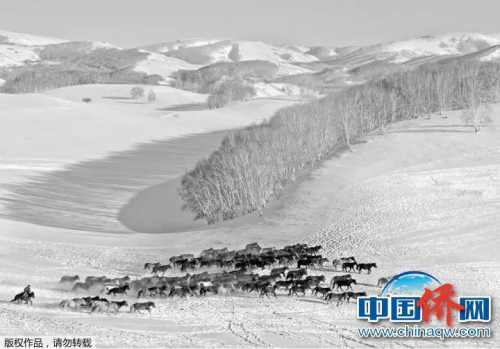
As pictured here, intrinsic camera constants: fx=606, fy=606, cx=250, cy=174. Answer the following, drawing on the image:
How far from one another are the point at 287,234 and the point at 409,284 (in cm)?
1638

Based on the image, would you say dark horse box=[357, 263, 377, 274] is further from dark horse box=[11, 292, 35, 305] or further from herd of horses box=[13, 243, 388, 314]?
dark horse box=[11, 292, 35, 305]

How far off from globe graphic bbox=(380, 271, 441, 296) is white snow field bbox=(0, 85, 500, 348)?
1.21 meters

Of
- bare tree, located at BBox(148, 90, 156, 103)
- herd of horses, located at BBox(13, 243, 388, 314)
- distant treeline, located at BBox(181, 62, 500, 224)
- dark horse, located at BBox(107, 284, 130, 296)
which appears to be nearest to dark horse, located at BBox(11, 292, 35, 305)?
herd of horses, located at BBox(13, 243, 388, 314)

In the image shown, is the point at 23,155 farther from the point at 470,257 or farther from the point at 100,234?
the point at 470,257

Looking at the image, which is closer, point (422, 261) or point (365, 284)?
point (365, 284)

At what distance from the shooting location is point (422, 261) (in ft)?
108

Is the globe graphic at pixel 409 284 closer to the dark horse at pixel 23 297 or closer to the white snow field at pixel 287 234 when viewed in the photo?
the white snow field at pixel 287 234

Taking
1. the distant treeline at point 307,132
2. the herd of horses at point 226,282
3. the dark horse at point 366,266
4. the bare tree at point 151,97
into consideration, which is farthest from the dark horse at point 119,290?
the bare tree at point 151,97

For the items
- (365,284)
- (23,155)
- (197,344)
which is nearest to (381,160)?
(365,284)

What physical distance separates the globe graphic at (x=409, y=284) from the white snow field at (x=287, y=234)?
1213mm

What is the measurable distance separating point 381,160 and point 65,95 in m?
148

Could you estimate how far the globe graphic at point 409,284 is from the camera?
24.7 meters

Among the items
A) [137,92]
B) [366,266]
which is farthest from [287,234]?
[137,92]

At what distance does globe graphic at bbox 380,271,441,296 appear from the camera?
2473 centimetres
